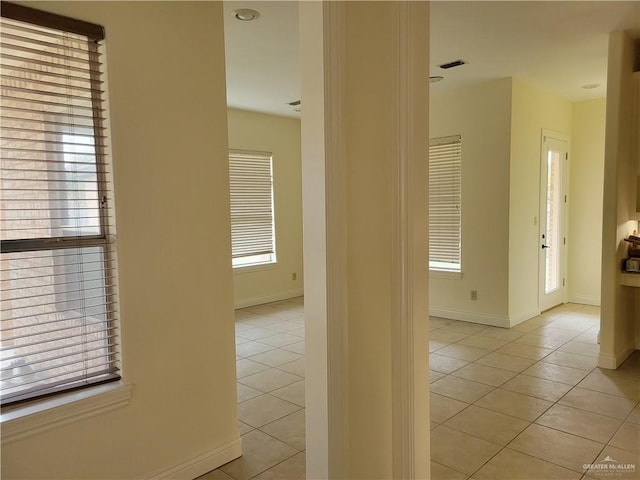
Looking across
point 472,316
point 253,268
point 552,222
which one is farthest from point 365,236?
point 552,222

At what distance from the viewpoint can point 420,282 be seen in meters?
1.72

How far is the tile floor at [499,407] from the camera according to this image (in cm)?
244

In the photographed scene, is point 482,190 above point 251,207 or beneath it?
above

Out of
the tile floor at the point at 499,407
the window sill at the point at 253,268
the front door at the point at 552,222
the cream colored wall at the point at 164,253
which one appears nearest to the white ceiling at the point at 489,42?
the front door at the point at 552,222

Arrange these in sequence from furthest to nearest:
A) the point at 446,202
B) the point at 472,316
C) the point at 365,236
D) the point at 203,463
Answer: the point at 446,202 < the point at 472,316 < the point at 203,463 < the point at 365,236

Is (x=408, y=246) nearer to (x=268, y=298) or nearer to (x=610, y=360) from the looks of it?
(x=610, y=360)

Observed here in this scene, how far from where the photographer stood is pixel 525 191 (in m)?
5.12

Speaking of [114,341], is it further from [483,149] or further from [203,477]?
[483,149]

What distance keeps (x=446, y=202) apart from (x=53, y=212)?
4476 mm

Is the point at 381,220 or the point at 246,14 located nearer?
the point at 381,220

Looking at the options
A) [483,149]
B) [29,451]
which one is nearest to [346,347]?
[29,451]

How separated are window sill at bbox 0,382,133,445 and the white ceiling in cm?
239

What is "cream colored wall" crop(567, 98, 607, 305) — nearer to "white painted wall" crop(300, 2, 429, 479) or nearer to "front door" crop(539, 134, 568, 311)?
"front door" crop(539, 134, 568, 311)

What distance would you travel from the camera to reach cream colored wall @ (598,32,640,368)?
11.7 ft
